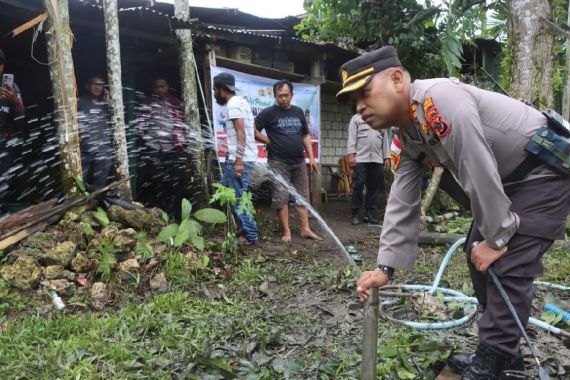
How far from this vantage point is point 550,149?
7.18 feet

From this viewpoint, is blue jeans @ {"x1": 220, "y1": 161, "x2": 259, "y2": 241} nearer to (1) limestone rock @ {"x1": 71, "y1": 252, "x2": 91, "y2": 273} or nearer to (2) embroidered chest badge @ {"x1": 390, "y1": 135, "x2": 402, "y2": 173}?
(1) limestone rock @ {"x1": 71, "y1": 252, "x2": 91, "y2": 273}

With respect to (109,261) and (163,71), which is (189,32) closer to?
(163,71)

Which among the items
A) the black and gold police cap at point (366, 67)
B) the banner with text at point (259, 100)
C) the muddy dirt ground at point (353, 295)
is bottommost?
the muddy dirt ground at point (353, 295)

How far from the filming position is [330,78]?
11.1 meters

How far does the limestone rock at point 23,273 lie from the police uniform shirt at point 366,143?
17.2 ft

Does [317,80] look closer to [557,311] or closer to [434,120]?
[557,311]

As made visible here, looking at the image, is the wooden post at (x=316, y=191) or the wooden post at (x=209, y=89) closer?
the wooden post at (x=209, y=89)

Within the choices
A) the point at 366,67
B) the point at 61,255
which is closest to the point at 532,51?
the point at 366,67

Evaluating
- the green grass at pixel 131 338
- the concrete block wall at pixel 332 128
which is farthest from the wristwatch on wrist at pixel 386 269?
the concrete block wall at pixel 332 128

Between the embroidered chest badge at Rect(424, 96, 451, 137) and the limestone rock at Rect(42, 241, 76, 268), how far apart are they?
3630 millimetres

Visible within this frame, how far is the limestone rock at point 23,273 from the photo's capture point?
4016 millimetres

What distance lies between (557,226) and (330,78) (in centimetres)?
929

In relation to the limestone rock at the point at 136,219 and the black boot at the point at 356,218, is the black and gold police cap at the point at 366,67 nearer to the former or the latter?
the limestone rock at the point at 136,219

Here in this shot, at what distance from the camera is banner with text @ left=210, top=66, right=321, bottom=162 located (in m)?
7.36
